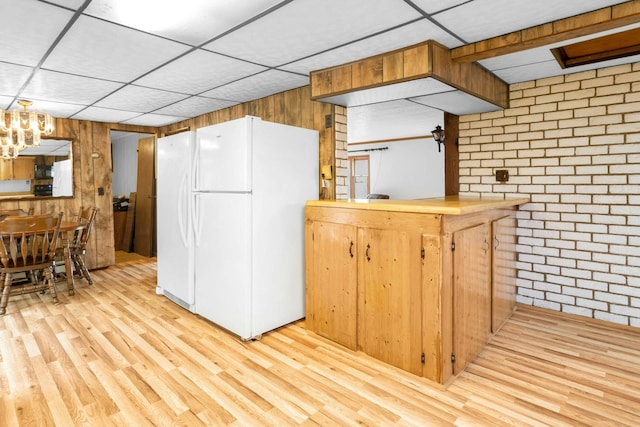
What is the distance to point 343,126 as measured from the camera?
346 cm

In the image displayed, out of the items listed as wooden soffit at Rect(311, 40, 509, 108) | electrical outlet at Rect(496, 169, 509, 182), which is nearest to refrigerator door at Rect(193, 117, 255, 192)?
wooden soffit at Rect(311, 40, 509, 108)

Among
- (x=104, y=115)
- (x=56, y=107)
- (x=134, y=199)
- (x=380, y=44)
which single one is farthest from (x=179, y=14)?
(x=134, y=199)

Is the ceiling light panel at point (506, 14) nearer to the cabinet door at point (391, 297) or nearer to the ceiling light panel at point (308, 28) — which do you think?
the ceiling light panel at point (308, 28)

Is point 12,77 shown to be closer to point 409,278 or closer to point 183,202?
point 183,202

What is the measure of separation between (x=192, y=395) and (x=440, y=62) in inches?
105

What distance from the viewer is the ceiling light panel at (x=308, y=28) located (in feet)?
6.41

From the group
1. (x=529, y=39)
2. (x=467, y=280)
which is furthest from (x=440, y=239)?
(x=529, y=39)

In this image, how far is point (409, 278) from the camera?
223 cm

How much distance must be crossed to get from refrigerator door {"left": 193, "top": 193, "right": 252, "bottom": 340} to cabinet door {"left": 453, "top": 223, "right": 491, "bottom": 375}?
59.6 inches

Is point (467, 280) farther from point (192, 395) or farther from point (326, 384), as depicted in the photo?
point (192, 395)

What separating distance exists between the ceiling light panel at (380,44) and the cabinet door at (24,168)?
7521 mm

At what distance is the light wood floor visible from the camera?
6.21 ft

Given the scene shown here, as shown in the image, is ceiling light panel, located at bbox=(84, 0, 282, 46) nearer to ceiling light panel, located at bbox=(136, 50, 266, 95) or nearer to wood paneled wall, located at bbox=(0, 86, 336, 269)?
ceiling light panel, located at bbox=(136, 50, 266, 95)

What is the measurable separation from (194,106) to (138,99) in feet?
2.14
